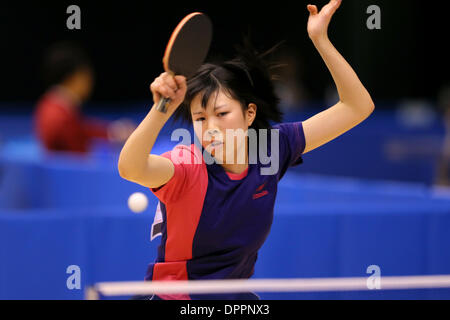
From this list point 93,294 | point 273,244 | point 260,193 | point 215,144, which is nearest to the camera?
point 93,294

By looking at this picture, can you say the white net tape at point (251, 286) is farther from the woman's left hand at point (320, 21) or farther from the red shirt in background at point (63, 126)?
the red shirt in background at point (63, 126)

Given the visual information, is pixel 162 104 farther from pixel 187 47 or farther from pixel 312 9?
pixel 312 9

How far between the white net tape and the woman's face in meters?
0.42

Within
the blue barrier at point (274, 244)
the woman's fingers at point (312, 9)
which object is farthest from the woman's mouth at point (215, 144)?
the blue barrier at point (274, 244)

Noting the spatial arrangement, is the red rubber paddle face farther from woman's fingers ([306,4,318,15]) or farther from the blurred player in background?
the blurred player in background

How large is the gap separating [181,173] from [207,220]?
0.17 m

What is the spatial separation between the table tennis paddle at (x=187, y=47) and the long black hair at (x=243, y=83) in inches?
7.3

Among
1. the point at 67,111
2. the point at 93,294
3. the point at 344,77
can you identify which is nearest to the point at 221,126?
the point at 344,77

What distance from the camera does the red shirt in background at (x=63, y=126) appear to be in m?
6.31

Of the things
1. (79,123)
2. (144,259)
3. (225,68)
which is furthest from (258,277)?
(79,123)

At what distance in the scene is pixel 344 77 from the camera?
251cm

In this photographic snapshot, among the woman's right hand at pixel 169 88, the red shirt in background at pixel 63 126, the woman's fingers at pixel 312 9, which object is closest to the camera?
the woman's right hand at pixel 169 88
